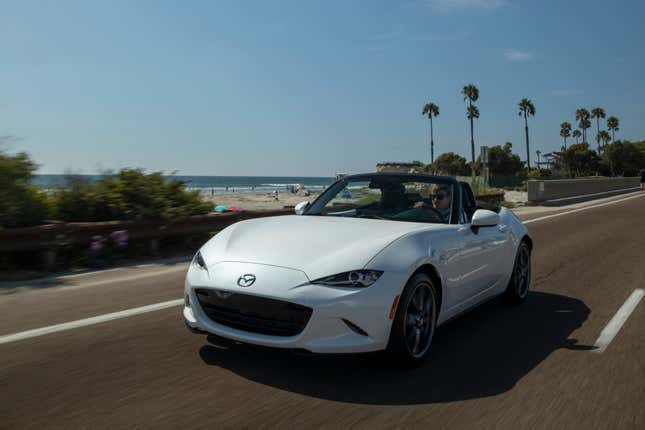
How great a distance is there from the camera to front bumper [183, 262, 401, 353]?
12.4 feet

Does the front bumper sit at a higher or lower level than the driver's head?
lower

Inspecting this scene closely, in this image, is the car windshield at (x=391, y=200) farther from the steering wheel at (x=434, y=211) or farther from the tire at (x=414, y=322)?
the tire at (x=414, y=322)

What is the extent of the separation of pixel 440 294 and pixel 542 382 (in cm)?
94

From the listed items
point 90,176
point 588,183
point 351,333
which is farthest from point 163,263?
point 588,183

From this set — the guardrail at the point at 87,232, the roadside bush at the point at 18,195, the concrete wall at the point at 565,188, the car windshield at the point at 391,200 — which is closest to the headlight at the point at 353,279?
the car windshield at the point at 391,200

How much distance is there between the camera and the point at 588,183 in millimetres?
33906

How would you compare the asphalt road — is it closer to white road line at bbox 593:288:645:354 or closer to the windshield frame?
white road line at bbox 593:288:645:354

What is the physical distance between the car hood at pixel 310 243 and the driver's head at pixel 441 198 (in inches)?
23.5

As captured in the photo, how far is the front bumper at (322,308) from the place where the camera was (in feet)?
12.4

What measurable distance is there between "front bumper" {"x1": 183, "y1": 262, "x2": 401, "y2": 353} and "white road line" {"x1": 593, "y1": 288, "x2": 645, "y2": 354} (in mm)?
2157

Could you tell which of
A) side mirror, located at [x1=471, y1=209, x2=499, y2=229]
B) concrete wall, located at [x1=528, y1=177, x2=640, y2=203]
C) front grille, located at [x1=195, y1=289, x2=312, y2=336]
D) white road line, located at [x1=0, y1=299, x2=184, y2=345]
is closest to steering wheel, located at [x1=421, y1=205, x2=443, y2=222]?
side mirror, located at [x1=471, y1=209, x2=499, y2=229]

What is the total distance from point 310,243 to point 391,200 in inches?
57.1

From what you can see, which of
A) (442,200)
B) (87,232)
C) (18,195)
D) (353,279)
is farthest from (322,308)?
(18,195)

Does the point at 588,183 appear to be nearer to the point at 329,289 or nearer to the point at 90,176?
the point at 90,176
